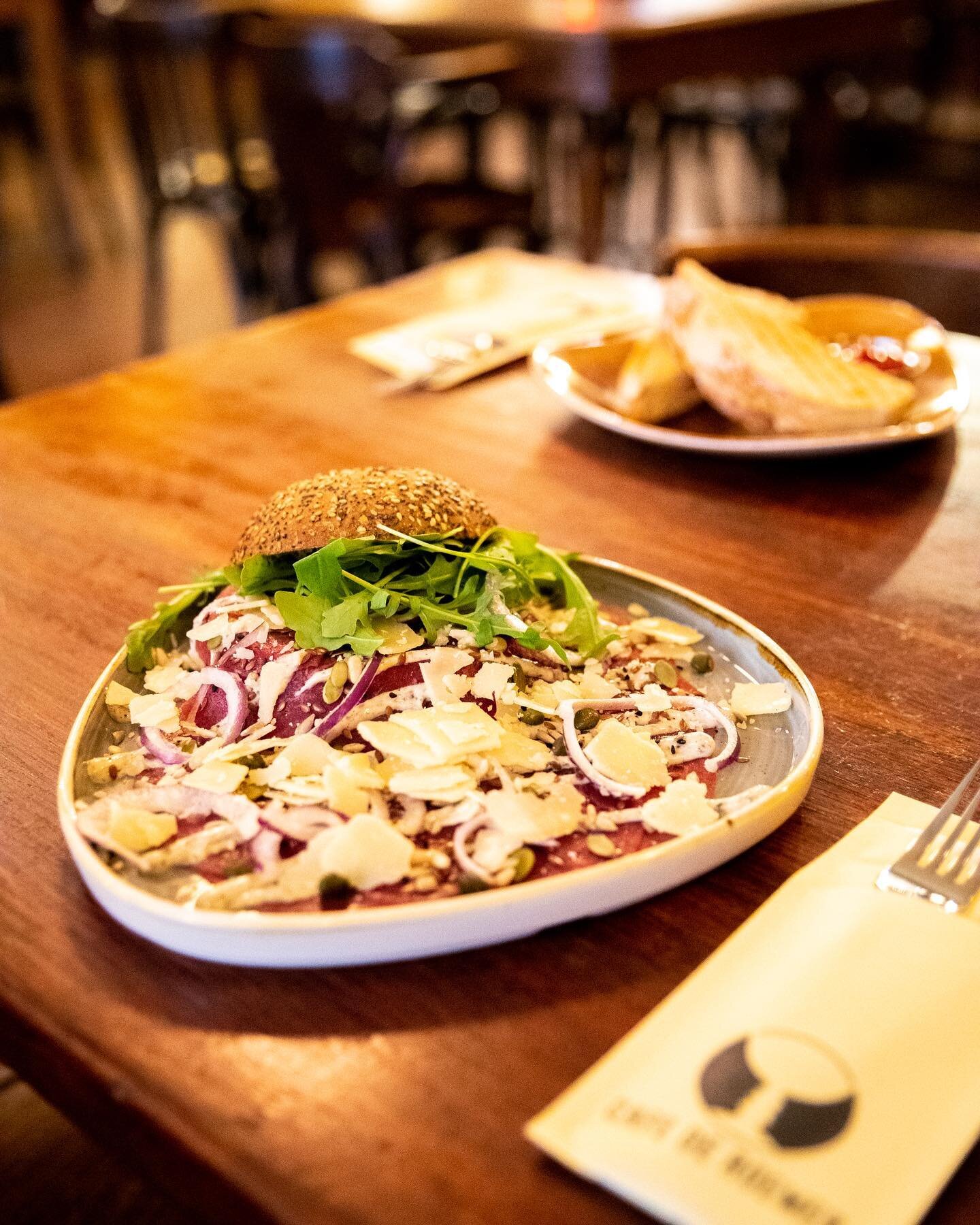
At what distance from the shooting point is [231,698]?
0.83 metres

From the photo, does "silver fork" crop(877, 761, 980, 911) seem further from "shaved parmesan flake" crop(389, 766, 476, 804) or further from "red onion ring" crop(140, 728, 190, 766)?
"red onion ring" crop(140, 728, 190, 766)

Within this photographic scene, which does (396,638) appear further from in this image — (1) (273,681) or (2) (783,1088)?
(2) (783,1088)

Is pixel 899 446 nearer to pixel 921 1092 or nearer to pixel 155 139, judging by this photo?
pixel 921 1092

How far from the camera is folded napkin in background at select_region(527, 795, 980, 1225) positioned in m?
0.50

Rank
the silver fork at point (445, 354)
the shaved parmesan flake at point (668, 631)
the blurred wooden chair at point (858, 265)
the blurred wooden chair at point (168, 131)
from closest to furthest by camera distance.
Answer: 1. the shaved parmesan flake at point (668, 631)
2. the silver fork at point (445, 354)
3. the blurred wooden chair at point (858, 265)
4. the blurred wooden chair at point (168, 131)

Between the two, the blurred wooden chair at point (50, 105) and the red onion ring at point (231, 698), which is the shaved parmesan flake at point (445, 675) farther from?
the blurred wooden chair at point (50, 105)

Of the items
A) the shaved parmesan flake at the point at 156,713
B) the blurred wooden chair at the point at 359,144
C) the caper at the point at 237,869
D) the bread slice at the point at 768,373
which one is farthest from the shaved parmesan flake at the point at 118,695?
the blurred wooden chair at the point at 359,144

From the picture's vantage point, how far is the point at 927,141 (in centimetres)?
606

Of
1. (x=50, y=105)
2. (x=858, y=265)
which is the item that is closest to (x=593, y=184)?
(x=858, y=265)

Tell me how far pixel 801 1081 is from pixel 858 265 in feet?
6.02

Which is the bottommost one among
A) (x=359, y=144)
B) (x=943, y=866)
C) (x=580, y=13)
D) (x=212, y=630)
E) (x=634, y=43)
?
(x=943, y=866)

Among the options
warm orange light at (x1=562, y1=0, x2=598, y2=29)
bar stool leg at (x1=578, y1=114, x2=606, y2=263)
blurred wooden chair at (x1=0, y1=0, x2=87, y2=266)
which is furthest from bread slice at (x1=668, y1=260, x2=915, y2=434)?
blurred wooden chair at (x1=0, y1=0, x2=87, y2=266)

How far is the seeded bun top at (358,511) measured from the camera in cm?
90

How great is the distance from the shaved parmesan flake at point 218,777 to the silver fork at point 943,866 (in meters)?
0.41
